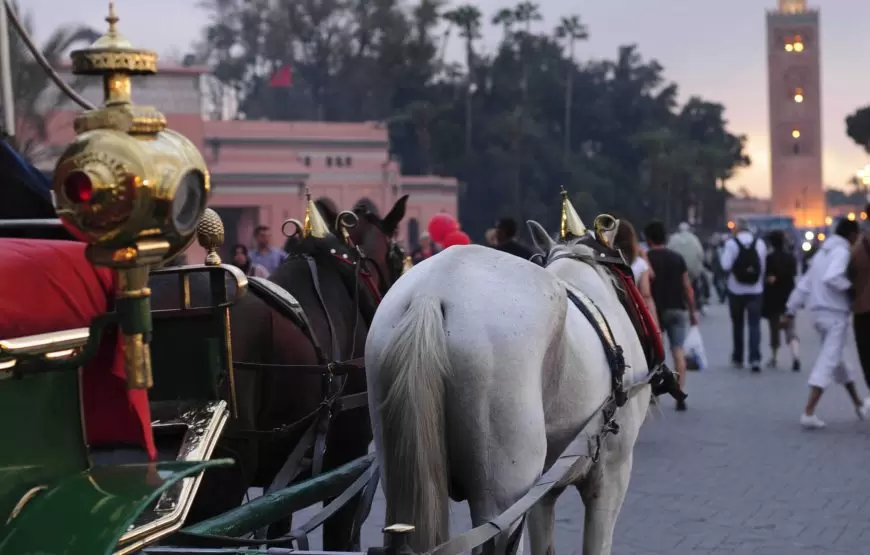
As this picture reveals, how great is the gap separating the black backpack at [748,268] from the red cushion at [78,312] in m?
12.9

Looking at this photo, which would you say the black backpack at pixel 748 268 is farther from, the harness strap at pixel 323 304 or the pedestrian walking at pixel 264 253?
the harness strap at pixel 323 304

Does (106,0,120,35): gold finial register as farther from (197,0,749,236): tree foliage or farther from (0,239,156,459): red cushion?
(197,0,749,236): tree foliage

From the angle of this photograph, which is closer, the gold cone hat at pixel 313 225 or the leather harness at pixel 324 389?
the leather harness at pixel 324 389

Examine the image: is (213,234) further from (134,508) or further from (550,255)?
(134,508)

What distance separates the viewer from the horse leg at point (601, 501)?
505 centimetres

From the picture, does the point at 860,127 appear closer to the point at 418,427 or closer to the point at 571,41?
the point at 571,41

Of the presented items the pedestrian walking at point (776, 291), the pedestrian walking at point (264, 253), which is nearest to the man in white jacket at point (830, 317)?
the pedestrian walking at point (776, 291)

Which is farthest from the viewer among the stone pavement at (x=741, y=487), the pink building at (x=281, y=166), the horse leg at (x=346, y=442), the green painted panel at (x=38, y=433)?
the pink building at (x=281, y=166)

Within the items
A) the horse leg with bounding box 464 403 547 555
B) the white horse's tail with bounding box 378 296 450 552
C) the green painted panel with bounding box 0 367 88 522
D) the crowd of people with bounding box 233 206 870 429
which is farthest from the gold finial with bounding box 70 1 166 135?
the crowd of people with bounding box 233 206 870 429

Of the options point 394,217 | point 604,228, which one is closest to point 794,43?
point 394,217

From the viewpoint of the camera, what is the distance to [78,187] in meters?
2.10

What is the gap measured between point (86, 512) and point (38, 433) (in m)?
0.26

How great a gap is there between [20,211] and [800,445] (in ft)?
23.5

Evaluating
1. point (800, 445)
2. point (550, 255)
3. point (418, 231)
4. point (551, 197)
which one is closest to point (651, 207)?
point (551, 197)
